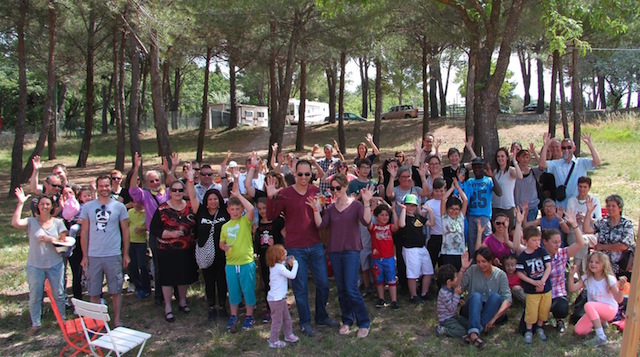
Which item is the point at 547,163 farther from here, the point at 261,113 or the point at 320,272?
the point at 261,113

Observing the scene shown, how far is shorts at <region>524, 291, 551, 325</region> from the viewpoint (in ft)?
15.3

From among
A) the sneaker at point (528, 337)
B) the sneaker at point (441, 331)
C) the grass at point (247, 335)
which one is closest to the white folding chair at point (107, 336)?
the grass at point (247, 335)

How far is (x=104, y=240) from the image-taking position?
489 cm

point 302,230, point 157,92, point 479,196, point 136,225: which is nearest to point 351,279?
point 302,230

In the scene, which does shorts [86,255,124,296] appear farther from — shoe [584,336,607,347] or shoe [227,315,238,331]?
shoe [584,336,607,347]

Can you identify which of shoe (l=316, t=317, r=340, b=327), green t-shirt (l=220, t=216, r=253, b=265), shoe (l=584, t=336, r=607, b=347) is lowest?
A: shoe (l=584, t=336, r=607, b=347)

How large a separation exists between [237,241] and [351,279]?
46.6 inches

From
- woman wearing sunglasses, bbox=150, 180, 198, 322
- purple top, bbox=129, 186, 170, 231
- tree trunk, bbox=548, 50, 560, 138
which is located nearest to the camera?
woman wearing sunglasses, bbox=150, 180, 198, 322

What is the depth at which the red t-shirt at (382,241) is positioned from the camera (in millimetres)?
5465

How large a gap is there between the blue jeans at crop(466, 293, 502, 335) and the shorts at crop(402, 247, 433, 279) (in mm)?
832

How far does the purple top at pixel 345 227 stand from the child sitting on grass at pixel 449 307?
3.05ft

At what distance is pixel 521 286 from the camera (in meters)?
5.09

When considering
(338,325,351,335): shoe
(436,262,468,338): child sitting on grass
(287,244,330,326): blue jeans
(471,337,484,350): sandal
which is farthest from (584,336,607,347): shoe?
(287,244,330,326): blue jeans

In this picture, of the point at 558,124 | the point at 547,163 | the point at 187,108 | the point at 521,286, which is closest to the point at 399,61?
the point at 558,124
